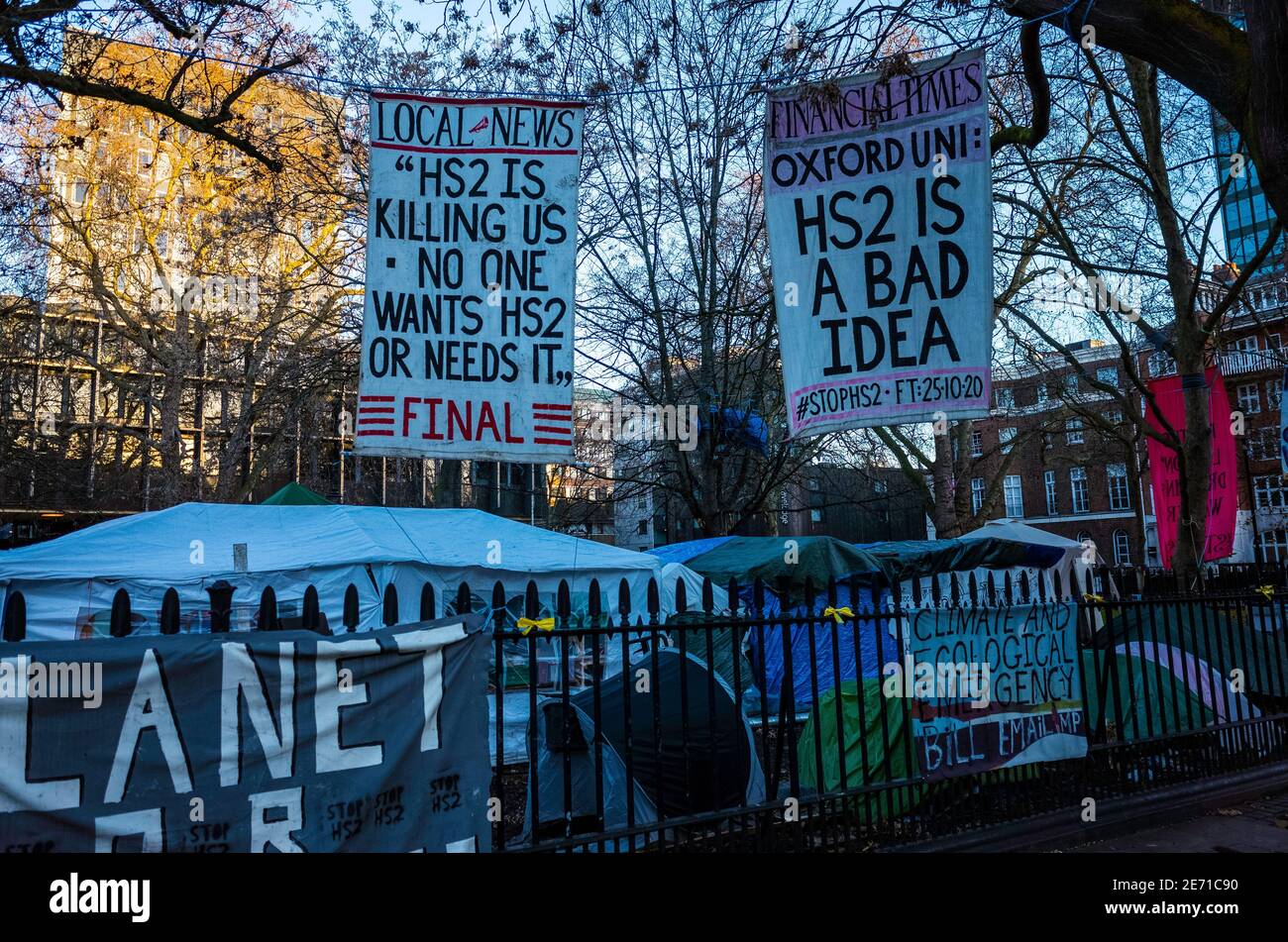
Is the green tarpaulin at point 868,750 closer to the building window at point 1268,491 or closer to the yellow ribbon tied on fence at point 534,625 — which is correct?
the yellow ribbon tied on fence at point 534,625

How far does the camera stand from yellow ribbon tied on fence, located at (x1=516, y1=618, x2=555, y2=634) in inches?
188

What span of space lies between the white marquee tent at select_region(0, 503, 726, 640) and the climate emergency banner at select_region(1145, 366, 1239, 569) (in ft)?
22.6

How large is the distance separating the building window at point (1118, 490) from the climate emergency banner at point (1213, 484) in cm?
5062

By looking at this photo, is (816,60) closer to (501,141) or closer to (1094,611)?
(501,141)

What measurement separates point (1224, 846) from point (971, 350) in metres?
3.93

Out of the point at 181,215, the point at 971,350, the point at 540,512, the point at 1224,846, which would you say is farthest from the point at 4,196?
the point at 540,512

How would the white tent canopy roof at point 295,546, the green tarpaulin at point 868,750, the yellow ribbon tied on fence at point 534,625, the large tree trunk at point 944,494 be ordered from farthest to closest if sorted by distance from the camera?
1. the large tree trunk at point 944,494
2. the white tent canopy roof at point 295,546
3. the green tarpaulin at point 868,750
4. the yellow ribbon tied on fence at point 534,625

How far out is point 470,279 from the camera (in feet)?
18.3

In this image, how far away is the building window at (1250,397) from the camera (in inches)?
1936

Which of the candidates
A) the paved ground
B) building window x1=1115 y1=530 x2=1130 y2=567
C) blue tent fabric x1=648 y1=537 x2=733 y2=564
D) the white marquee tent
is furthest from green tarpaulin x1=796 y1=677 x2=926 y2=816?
building window x1=1115 y1=530 x2=1130 y2=567

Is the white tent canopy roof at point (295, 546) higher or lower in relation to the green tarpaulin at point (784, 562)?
higher

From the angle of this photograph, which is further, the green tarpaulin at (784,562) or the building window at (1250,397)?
the building window at (1250,397)

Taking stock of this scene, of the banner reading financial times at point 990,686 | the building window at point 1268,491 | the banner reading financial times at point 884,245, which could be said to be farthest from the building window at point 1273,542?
the banner reading financial times at point 884,245

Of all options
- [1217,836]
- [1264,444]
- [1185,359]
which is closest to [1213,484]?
[1185,359]
